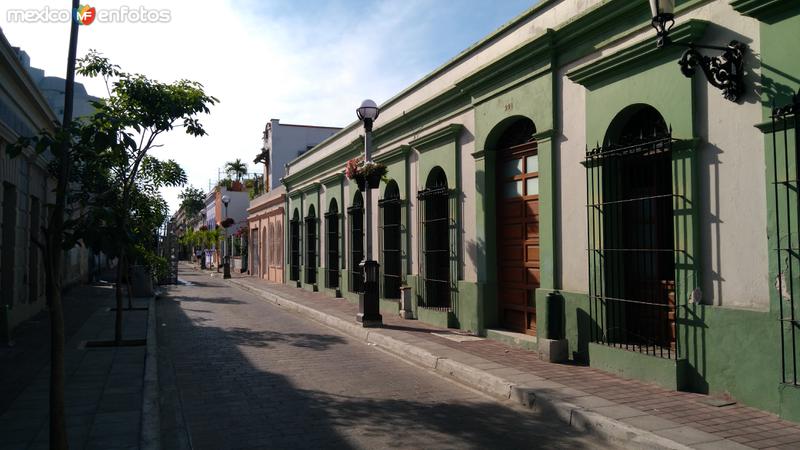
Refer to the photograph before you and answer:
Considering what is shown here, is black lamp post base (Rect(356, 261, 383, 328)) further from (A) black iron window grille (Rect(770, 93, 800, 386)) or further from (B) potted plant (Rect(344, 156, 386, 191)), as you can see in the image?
(A) black iron window grille (Rect(770, 93, 800, 386))

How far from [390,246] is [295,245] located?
37.5 feet

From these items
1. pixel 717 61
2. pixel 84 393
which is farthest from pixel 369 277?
pixel 717 61

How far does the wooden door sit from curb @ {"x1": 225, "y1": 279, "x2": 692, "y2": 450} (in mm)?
1856

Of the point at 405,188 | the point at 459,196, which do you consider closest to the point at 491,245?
the point at 459,196

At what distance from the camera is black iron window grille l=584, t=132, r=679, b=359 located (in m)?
7.34

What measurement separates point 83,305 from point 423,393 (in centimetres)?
1281

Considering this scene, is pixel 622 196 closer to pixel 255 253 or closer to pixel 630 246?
pixel 630 246

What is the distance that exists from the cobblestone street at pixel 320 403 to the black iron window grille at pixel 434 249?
2277mm

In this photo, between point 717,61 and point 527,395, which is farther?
point 527,395

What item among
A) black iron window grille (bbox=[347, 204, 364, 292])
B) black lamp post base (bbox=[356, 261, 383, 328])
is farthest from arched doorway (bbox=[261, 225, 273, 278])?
black lamp post base (bbox=[356, 261, 383, 328])

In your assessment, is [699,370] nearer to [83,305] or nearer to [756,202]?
[756,202]

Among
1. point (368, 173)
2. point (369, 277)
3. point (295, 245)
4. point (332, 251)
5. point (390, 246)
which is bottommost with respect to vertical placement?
point (369, 277)

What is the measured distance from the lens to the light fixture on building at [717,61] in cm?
606

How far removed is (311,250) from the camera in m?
22.9
